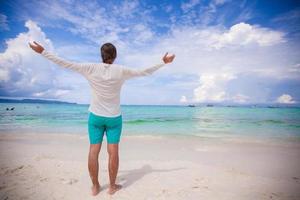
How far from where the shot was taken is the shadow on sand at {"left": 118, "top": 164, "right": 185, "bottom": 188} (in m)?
3.48

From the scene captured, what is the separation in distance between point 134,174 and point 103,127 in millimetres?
1536

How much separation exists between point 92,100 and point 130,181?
1.67 metres

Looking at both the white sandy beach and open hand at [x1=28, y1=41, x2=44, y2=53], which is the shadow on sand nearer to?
the white sandy beach

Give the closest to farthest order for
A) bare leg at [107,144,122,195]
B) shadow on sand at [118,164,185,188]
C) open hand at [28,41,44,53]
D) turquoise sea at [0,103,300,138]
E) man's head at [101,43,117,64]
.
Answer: open hand at [28,41,44,53]
man's head at [101,43,117,64]
bare leg at [107,144,122,195]
shadow on sand at [118,164,185,188]
turquoise sea at [0,103,300,138]

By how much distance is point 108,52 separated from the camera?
8.74 feet

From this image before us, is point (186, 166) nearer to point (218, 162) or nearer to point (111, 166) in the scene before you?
point (218, 162)

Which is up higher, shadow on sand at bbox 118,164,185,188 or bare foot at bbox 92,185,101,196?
bare foot at bbox 92,185,101,196

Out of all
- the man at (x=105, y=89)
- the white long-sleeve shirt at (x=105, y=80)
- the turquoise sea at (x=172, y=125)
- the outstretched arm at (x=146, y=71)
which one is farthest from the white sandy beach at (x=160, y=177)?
the turquoise sea at (x=172, y=125)

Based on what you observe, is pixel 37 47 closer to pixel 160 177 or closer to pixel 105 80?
pixel 105 80

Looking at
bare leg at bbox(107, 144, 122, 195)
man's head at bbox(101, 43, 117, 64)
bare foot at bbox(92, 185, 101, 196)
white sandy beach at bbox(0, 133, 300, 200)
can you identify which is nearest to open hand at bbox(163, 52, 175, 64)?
man's head at bbox(101, 43, 117, 64)

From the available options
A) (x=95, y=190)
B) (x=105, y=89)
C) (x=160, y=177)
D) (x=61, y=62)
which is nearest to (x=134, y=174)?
(x=160, y=177)

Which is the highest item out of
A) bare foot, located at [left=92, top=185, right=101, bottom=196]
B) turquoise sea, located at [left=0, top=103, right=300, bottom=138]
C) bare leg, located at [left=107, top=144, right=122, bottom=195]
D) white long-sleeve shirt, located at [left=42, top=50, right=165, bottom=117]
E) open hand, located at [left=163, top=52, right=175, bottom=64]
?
open hand, located at [left=163, top=52, right=175, bottom=64]

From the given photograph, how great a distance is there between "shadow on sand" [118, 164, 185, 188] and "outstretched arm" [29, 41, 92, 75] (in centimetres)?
198

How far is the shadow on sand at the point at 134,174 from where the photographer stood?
348cm
